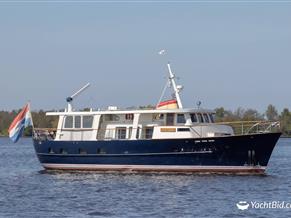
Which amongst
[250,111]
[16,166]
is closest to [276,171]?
[16,166]

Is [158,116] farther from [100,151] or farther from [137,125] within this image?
[100,151]

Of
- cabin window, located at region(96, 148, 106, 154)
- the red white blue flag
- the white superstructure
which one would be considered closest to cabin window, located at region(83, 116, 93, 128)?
the white superstructure

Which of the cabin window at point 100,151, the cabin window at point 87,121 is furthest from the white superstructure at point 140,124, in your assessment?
A: the cabin window at point 100,151

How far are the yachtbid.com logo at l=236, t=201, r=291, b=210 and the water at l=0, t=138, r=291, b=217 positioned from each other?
437 mm

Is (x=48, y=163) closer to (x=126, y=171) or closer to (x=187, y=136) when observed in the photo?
(x=126, y=171)

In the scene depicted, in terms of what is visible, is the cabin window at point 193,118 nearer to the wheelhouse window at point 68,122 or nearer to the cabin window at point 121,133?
the cabin window at point 121,133

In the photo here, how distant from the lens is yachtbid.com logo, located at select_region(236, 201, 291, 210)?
37281 mm

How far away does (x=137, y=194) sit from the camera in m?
42.2

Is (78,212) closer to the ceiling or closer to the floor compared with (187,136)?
closer to the floor

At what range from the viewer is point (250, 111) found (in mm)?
130000

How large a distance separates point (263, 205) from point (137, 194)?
705cm

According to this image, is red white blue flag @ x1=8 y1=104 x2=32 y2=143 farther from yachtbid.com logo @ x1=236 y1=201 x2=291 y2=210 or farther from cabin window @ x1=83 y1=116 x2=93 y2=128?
yachtbid.com logo @ x1=236 y1=201 x2=291 y2=210

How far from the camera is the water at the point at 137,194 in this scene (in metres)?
36.3

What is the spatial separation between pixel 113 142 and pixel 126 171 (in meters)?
1.94
